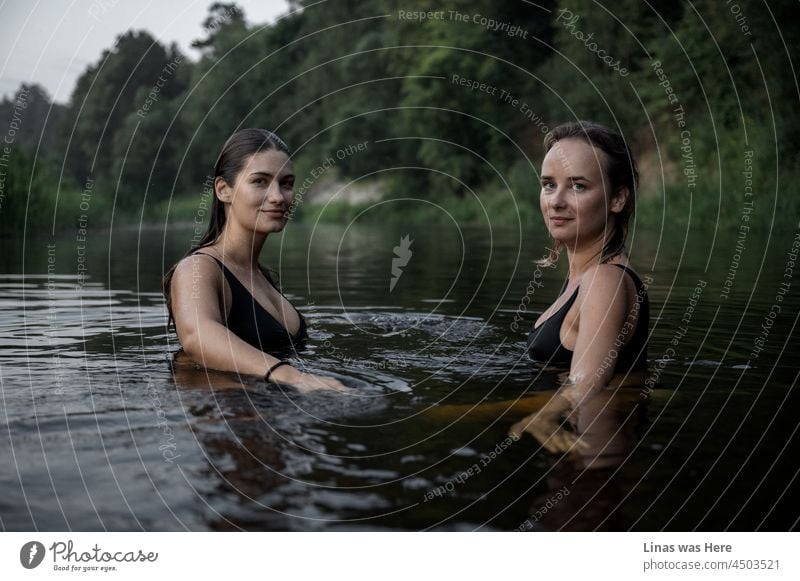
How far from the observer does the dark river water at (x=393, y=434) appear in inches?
117

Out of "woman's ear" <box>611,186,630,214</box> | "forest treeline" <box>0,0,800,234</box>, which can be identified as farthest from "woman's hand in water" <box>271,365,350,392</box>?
"forest treeline" <box>0,0,800,234</box>

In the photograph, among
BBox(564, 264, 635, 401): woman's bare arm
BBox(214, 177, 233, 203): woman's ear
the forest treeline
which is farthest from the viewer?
the forest treeline

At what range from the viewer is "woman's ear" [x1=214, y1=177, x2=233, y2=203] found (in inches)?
212

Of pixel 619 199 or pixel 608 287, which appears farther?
pixel 619 199

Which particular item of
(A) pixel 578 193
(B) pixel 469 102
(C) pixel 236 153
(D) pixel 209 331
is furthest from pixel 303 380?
(B) pixel 469 102

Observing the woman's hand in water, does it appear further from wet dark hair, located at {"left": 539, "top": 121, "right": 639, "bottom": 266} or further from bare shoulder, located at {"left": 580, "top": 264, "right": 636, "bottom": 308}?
wet dark hair, located at {"left": 539, "top": 121, "right": 639, "bottom": 266}

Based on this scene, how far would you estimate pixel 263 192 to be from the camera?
17.4 feet

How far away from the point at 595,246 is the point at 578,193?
1.14 feet

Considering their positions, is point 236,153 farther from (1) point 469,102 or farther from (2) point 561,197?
(1) point 469,102

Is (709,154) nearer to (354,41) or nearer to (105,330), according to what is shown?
(105,330)

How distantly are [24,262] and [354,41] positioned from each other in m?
44.4

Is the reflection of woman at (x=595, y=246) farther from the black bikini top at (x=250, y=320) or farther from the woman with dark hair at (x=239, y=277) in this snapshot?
the black bikini top at (x=250, y=320)

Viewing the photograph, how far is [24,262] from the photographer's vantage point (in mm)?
13938
